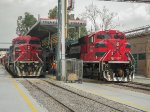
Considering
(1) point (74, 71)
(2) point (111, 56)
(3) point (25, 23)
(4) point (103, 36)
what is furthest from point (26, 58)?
(3) point (25, 23)

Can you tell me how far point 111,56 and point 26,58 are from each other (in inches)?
344

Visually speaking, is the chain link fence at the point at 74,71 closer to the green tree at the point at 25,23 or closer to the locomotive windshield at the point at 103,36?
the locomotive windshield at the point at 103,36

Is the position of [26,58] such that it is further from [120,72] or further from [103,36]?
[120,72]

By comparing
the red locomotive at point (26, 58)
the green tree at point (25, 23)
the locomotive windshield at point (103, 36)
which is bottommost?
the red locomotive at point (26, 58)

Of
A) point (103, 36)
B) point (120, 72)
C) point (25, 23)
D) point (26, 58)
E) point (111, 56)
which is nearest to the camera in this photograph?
point (111, 56)

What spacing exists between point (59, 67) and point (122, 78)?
483cm

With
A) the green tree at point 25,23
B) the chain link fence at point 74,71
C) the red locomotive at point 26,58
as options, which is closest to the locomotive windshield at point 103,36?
the chain link fence at point 74,71

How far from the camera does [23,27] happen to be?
334ft

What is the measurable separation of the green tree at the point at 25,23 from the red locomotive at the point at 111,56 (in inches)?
2983

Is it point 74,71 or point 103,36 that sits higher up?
point 103,36

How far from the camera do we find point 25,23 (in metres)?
101

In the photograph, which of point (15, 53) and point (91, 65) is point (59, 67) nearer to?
point (91, 65)

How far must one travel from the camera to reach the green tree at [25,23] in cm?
9850

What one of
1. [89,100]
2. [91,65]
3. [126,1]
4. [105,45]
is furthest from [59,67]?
[89,100]
